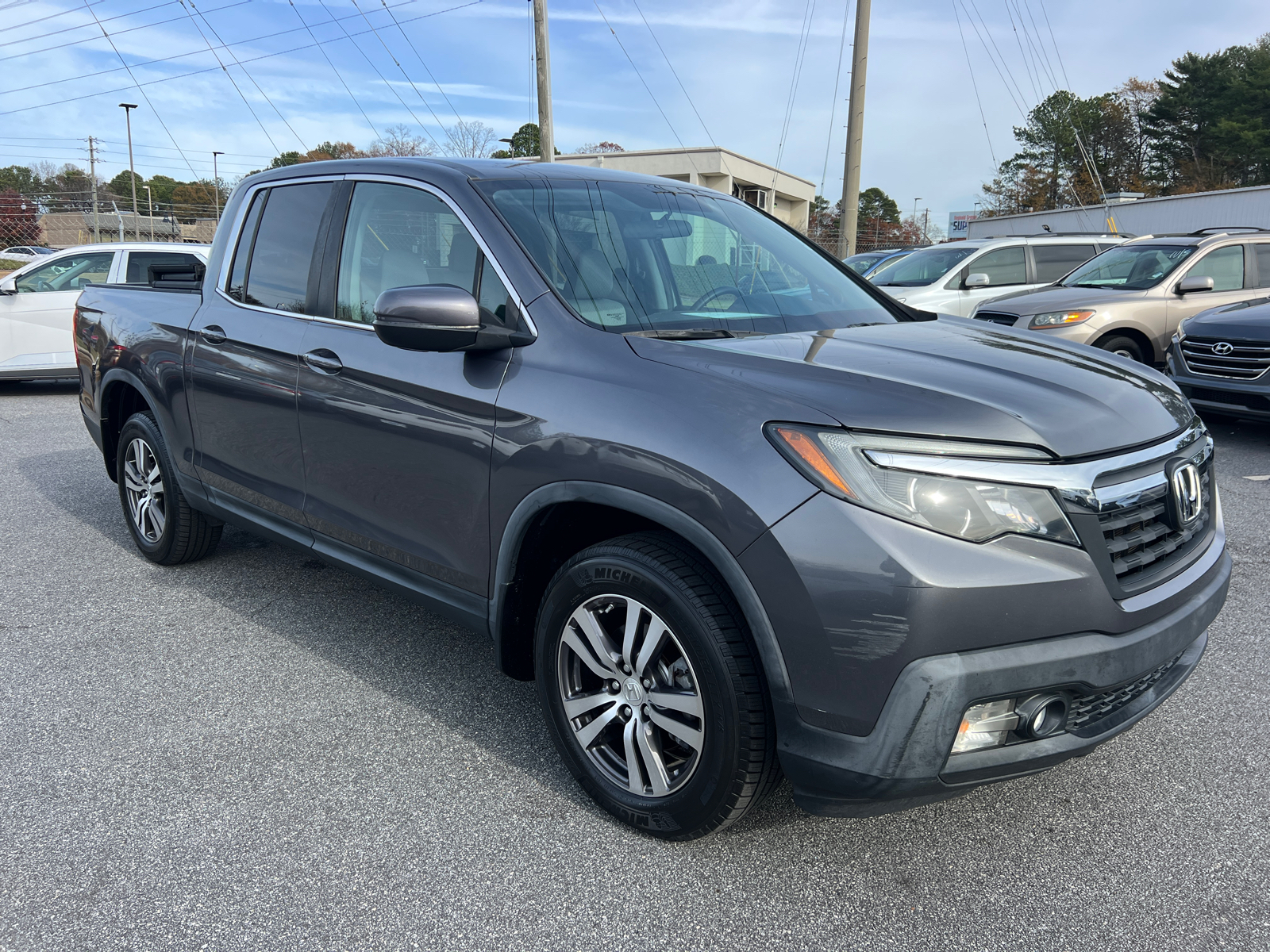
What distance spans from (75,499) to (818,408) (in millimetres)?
5718

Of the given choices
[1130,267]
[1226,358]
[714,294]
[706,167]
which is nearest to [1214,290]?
[1130,267]

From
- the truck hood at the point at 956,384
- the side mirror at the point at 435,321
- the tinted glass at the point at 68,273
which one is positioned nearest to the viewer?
the truck hood at the point at 956,384

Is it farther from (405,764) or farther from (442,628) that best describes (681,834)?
(442,628)

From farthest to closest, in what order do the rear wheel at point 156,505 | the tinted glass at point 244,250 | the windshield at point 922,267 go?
the windshield at point 922,267 < the rear wheel at point 156,505 < the tinted glass at point 244,250

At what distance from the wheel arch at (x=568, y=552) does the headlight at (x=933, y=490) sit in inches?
12.4

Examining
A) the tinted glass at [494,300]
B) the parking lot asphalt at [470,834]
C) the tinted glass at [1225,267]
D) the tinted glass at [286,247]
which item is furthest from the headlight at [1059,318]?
the tinted glass at [494,300]

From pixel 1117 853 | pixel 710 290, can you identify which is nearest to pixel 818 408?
pixel 710 290

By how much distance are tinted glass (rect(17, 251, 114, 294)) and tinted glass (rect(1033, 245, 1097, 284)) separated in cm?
1123

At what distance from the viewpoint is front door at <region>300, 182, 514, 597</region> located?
285 centimetres

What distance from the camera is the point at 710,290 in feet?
10.2

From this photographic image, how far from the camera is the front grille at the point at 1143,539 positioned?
2.19 metres

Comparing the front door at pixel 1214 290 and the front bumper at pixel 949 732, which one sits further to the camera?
the front door at pixel 1214 290

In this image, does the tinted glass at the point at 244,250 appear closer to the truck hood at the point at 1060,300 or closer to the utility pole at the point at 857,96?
the truck hood at the point at 1060,300

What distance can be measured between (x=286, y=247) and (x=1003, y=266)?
10370 millimetres
